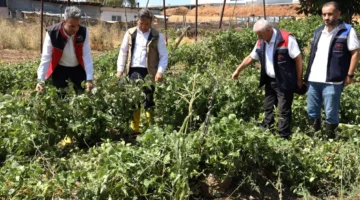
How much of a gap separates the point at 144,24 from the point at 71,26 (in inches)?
35.8

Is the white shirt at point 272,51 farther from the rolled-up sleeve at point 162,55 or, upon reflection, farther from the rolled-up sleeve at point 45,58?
the rolled-up sleeve at point 45,58

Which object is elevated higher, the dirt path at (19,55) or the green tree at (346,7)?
the green tree at (346,7)

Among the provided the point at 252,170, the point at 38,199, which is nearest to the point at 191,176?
the point at 252,170

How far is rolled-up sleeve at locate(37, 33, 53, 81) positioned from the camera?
15.6ft

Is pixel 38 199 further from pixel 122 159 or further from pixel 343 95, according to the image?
pixel 343 95

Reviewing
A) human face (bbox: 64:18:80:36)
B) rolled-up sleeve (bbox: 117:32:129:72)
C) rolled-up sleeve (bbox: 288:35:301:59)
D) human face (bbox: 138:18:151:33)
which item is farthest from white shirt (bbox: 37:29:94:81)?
rolled-up sleeve (bbox: 288:35:301:59)

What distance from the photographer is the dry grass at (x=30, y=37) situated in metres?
17.8

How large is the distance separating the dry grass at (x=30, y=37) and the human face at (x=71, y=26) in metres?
13.8

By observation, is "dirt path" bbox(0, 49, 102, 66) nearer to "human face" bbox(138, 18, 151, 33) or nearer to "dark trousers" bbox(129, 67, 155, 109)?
"dark trousers" bbox(129, 67, 155, 109)

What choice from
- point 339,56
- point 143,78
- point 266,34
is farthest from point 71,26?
point 339,56

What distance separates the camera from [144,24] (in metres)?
5.18

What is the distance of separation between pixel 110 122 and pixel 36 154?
0.85 m

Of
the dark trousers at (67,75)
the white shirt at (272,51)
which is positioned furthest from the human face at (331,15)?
the dark trousers at (67,75)

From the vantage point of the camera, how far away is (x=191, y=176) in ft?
10.8
